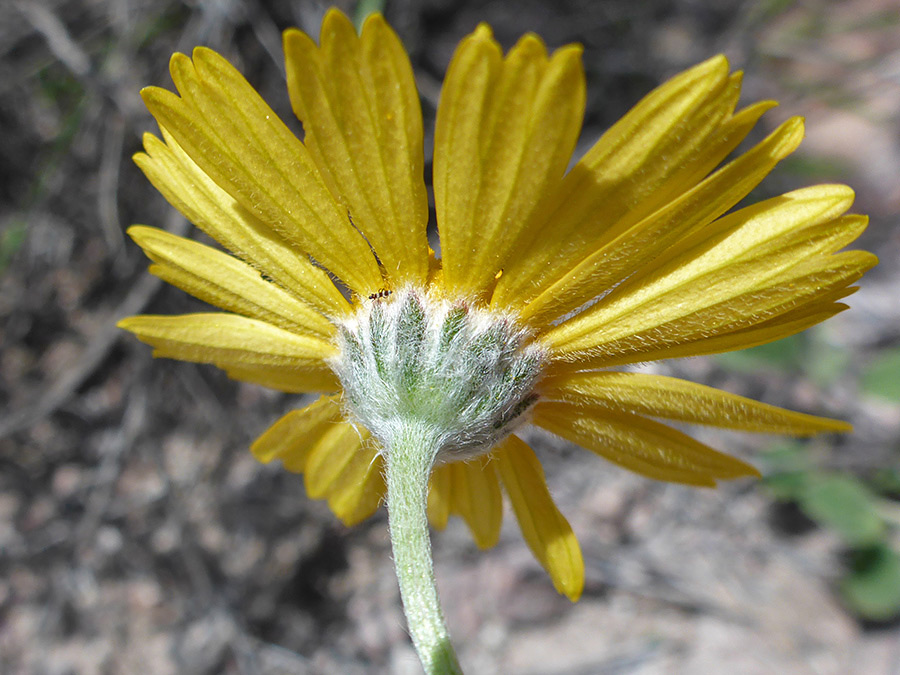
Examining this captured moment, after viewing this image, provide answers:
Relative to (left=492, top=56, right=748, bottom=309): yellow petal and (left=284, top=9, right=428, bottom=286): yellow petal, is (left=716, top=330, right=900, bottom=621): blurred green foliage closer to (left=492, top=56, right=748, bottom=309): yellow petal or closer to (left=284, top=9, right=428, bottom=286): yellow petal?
(left=492, top=56, right=748, bottom=309): yellow petal

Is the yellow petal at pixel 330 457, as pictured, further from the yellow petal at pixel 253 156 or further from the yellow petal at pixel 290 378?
the yellow petal at pixel 253 156

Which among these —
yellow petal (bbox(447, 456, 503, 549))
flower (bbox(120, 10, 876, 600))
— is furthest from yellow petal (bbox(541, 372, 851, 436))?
yellow petal (bbox(447, 456, 503, 549))

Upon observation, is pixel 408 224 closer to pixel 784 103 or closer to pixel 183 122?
pixel 183 122

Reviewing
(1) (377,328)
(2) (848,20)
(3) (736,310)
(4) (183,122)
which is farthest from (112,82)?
(2) (848,20)

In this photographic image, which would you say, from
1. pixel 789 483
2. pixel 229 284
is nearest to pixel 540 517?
pixel 229 284

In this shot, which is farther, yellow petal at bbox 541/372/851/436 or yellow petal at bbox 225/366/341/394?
yellow petal at bbox 225/366/341/394

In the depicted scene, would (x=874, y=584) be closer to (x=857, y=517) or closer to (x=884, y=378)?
(x=857, y=517)
